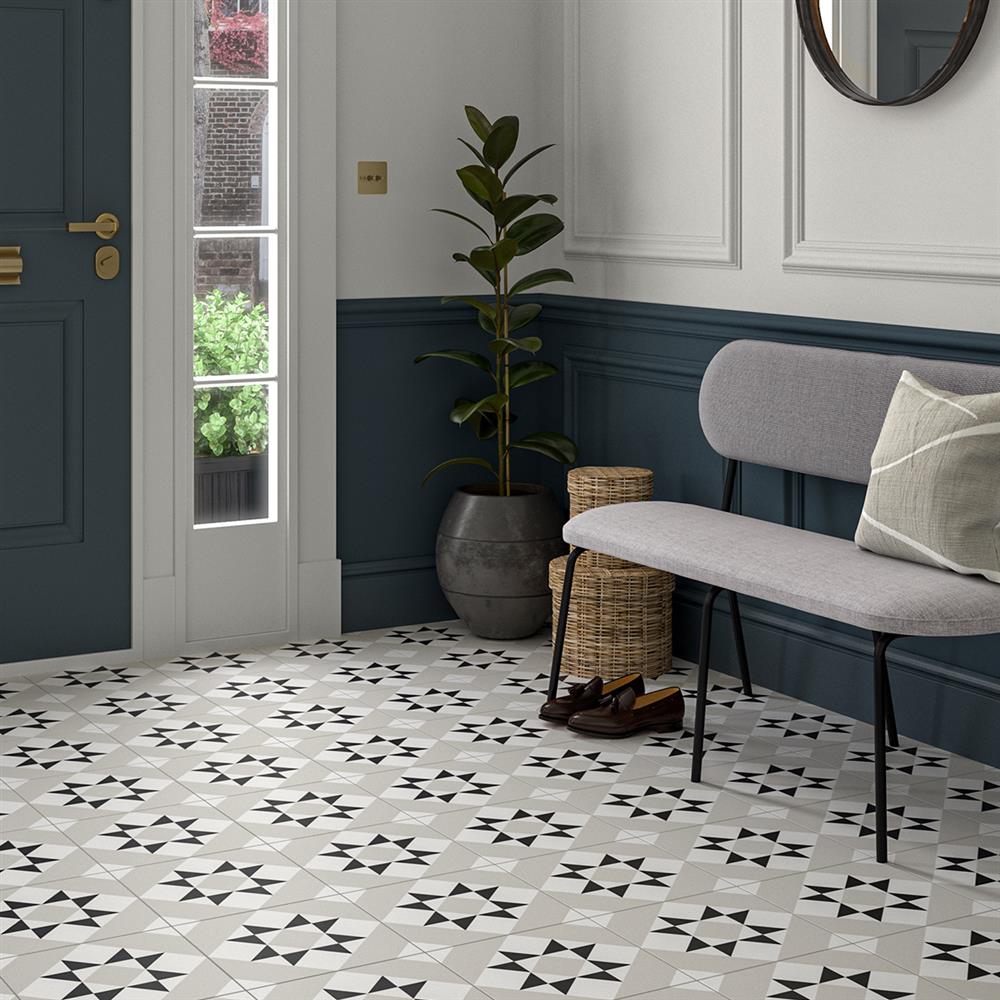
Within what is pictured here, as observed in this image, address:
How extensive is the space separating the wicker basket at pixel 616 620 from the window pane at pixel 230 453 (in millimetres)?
973

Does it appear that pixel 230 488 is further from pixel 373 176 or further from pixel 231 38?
pixel 231 38

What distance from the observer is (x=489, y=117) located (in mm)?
4938

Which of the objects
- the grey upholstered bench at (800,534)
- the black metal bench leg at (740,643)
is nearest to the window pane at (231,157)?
the grey upholstered bench at (800,534)

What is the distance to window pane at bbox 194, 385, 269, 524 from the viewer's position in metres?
4.60

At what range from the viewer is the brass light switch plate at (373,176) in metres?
4.73

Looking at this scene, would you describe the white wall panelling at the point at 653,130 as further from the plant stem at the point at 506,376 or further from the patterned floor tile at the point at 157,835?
the patterned floor tile at the point at 157,835

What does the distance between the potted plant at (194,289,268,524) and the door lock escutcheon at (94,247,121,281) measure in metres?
0.26

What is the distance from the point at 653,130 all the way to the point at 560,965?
8.82 feet

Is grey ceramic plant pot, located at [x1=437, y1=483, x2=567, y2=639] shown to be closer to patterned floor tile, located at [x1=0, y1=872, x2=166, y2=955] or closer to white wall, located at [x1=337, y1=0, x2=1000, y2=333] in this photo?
white wall, located at [x1=337, y1=0, x2=1000, y2=333]

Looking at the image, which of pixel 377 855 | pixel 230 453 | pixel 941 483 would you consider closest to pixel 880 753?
pixel 941 483

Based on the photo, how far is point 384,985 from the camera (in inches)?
101

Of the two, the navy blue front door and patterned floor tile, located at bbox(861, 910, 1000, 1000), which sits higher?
the navy blue front door

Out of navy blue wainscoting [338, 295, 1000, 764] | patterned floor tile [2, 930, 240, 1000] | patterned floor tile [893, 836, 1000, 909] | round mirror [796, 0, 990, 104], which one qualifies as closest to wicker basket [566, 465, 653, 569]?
navy blue wainscoting [338, 295, 1000, 764]

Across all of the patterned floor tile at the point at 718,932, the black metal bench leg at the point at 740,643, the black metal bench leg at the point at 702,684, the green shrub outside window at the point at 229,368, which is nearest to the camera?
the patterned floor tile at the point at 718,932
